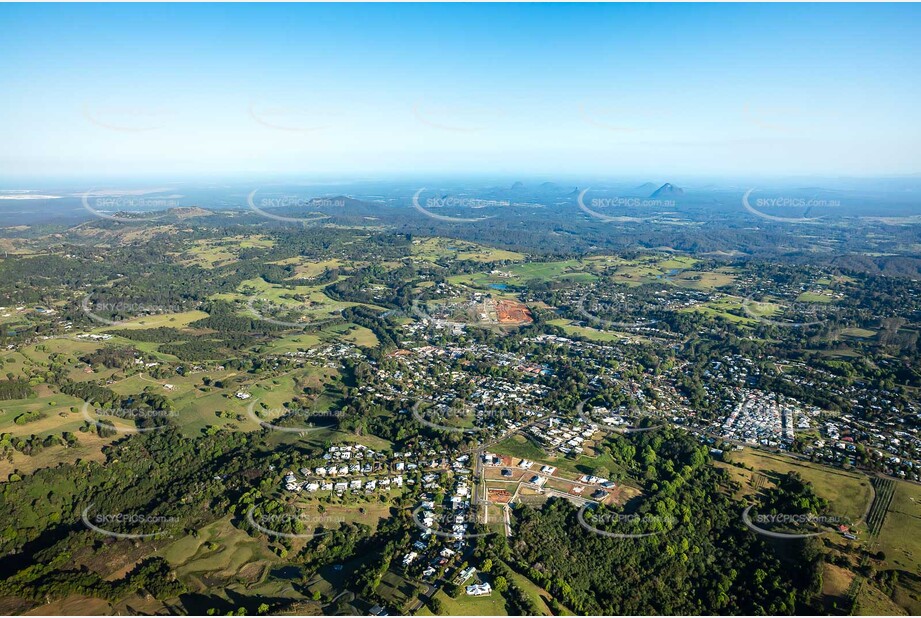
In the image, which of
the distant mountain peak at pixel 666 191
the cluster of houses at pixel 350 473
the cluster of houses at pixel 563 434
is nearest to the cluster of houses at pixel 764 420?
the cluster of houses at pixel 563 434

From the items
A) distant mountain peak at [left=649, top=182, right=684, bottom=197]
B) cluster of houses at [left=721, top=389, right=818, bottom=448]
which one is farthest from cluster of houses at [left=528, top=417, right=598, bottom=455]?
distant mountain peak at [left=649, top=182, right=684, bottom=197]

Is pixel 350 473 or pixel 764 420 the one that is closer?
pixel 350 473

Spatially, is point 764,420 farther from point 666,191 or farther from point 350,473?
point 666,191

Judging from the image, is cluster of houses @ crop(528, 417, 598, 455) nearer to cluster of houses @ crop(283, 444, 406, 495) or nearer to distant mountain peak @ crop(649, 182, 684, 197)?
cluster of houses @ crop(283, 444, 406, 495)

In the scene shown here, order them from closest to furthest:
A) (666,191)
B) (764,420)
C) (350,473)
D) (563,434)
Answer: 1. (350,473)
2. (563,434)
3. (764,420)
4. (666,191)

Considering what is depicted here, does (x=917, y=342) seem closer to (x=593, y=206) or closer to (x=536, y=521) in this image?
(x=536, y=521)

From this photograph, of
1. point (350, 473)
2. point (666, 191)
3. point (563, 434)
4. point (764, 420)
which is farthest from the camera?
point (666, 191)

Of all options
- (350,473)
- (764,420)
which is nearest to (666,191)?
(764,420)

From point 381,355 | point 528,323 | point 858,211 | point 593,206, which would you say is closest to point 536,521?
point 381,355

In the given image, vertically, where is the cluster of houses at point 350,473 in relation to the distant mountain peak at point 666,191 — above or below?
below

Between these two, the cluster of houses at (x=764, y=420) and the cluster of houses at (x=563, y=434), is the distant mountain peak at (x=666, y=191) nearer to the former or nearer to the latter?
the cluster of houses at (x=764, y=420)

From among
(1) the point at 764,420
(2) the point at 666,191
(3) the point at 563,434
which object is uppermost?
(2) the point at 666,191
